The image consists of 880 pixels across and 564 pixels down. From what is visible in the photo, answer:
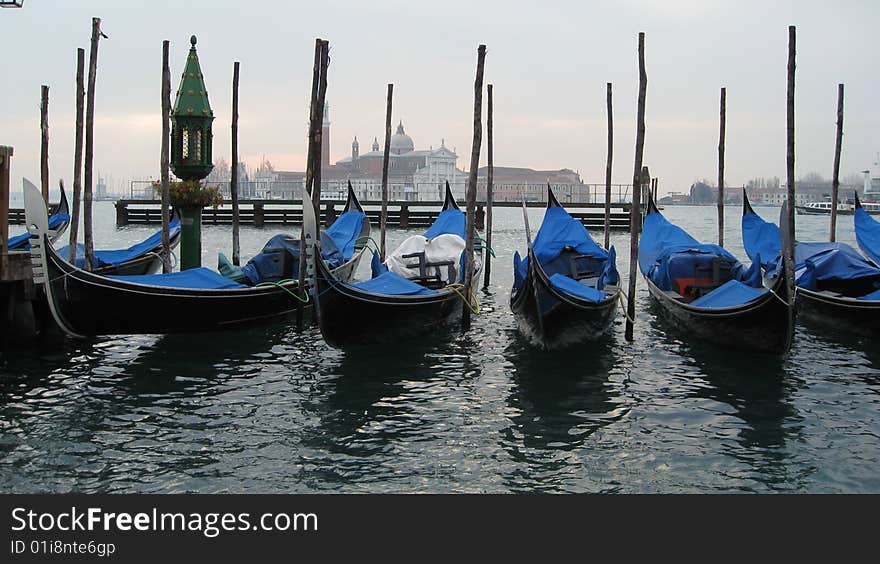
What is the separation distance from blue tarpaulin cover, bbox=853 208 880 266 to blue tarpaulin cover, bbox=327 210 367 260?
16.5 ft

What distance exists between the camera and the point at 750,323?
5711mm

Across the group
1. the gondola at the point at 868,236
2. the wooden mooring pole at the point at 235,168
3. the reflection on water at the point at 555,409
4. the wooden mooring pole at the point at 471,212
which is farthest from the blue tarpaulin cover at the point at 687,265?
the wooden mooring pole at the point at 235,168

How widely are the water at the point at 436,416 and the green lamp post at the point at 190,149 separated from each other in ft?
6.75

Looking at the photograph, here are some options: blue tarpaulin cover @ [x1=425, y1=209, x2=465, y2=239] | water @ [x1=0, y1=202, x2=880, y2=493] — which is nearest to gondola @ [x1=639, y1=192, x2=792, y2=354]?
water @ [x1=0, y1=202, x2=880, y2=493]

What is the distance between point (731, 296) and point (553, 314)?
1.22 metres

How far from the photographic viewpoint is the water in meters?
3.73

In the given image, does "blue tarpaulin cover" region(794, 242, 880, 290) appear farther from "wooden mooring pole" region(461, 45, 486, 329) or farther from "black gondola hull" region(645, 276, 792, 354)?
"wooden mooring pole" region(461, 45, 486, 329)

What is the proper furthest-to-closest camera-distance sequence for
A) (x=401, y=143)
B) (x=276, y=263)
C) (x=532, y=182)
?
1. (x=401, y=143)
2. (x=532, y=182)
3. (x=276, y=263)

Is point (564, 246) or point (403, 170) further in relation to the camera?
point (403, 170)

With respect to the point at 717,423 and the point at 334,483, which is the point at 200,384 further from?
the point at 717,423

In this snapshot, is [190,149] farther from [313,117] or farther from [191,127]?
[313,117]

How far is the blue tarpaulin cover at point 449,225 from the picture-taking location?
8.92 meters

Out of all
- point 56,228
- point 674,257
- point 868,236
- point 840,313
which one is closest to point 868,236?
point 868,236
